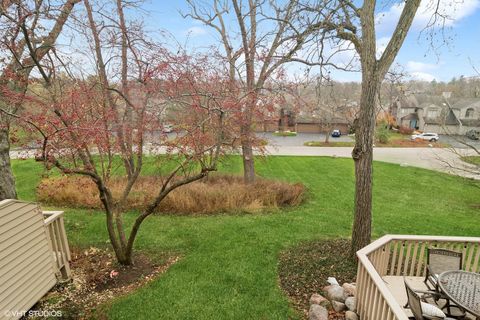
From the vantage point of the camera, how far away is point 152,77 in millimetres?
4590

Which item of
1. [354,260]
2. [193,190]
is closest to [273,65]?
[193,190]

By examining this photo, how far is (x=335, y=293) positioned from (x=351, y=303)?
10.4 inches

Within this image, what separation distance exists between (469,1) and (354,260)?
5.05 meters

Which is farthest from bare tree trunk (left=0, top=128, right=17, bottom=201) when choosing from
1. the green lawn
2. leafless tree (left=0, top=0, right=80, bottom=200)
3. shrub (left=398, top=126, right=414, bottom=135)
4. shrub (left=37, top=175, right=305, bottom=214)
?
shrub (left=398, top=126, right=414, bottom=135)

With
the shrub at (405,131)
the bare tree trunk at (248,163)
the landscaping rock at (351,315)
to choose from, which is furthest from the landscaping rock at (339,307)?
the shrub at (405,131)

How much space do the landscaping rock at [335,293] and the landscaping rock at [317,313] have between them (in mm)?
441

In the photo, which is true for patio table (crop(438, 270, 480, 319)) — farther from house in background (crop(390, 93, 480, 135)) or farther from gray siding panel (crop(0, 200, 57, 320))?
house in background (crop(390, 93, 480, 135))

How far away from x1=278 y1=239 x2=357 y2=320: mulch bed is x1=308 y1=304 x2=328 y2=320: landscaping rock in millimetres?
182

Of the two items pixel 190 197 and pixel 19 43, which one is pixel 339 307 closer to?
pixel 190 197

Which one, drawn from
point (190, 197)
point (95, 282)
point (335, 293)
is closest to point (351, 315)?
point (335, 293)

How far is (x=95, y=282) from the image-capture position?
4309 millimetres

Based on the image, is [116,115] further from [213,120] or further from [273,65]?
[273,65]

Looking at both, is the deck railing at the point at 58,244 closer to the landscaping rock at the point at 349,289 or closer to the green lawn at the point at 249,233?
Result: the green lawn at the point at 249,233

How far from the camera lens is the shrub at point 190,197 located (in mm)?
8023
